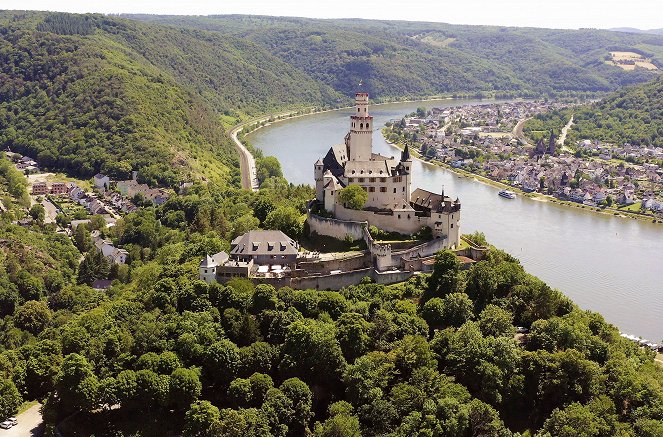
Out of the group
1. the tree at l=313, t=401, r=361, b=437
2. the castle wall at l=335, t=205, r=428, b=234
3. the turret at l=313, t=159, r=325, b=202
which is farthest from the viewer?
the turret at l=313, t=159, r=325, b=202

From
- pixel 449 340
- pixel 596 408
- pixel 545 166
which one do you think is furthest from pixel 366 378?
pixel 545 166

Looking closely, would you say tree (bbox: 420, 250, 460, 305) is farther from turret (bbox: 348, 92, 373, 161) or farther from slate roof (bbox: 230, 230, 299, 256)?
turret (bbox: 348, 92, 373, 161)

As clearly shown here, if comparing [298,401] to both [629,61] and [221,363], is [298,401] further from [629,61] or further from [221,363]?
[629,61]

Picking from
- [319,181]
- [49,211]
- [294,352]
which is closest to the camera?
[294,352]

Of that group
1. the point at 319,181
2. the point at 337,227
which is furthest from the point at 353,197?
the point at 319,181

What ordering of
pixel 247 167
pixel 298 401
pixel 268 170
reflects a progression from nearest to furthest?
pixel 298 401, pixel 268 170, pixel 247 167

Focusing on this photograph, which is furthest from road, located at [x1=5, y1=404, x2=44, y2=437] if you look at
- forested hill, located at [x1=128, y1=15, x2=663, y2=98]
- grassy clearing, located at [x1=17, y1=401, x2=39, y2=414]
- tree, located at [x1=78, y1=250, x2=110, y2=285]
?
forested hill, located at [x1=128, y1=15, x2=663, y2=98]

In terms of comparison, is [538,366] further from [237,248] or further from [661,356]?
[237,248]

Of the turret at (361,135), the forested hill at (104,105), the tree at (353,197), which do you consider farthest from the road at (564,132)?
the tree at (353,197)
